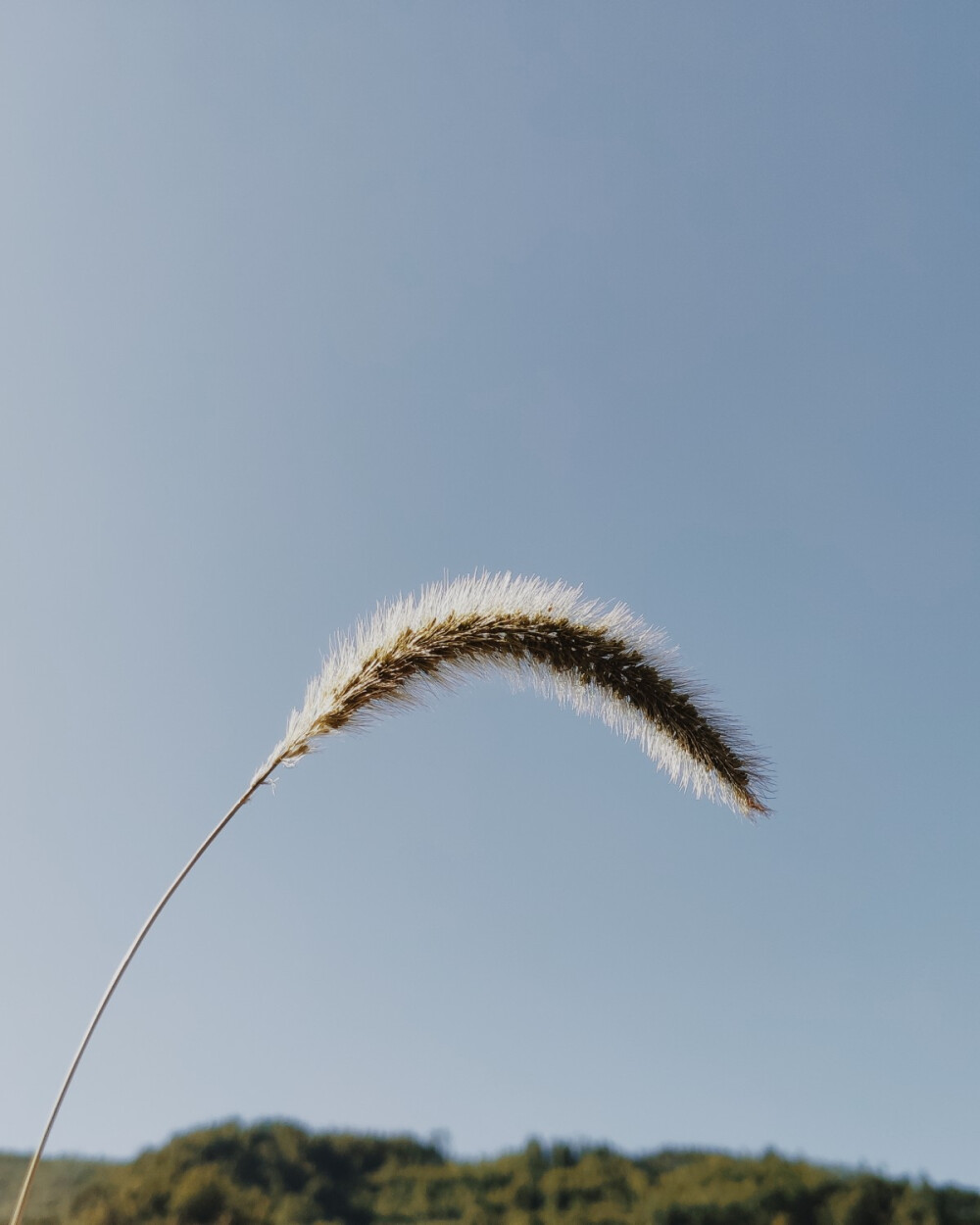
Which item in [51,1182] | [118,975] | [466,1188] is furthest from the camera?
[466,1188]

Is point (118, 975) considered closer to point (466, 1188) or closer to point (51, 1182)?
point (51, 1182)

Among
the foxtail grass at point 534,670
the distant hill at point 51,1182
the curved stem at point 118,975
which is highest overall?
the foxtail grass at point 534,670

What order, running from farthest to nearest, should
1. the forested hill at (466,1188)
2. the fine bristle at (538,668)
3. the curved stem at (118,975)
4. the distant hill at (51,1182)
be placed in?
the forested hill at (466,1188) → the distant hill at (51,1182) → the fine bristle at (538,668) → the curved stem at (118,975)

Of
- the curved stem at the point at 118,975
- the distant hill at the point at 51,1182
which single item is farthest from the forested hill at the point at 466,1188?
the curved stem at the point at 118,975

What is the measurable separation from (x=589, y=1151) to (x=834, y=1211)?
318 cm

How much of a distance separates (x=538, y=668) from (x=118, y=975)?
0.75m

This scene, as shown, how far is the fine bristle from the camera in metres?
1.32

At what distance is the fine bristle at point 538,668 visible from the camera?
51.9 inches

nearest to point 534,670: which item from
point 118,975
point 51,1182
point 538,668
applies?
point 538,668

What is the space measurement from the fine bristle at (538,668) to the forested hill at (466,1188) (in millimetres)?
11897

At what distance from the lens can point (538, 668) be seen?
140 cm

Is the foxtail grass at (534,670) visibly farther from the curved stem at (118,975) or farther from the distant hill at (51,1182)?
the distant hill at (51,1182)

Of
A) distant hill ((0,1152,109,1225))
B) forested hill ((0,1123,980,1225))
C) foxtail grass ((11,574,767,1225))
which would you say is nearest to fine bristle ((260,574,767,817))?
foxtail grass ((11,574,767,1225))

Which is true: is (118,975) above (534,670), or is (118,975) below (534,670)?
below
